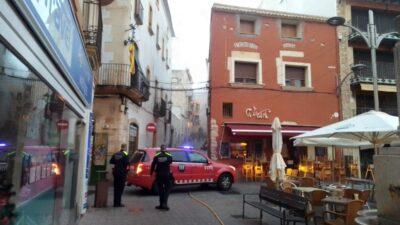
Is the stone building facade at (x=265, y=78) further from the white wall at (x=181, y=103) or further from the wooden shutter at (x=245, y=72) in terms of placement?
the white wall at (x=181, y=103)

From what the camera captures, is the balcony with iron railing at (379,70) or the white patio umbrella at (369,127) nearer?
the white patio umbrella at (369,127)

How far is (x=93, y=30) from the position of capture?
1050 centimetres

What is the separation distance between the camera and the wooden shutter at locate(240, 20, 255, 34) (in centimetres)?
2264

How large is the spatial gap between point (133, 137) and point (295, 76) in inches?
398

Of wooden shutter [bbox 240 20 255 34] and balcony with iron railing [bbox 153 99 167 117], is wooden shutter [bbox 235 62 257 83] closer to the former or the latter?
wooden shutter [bbox 240 20 255 34]

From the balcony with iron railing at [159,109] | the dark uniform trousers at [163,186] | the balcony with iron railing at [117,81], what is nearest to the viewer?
the dark uniform trousers at [163,186]

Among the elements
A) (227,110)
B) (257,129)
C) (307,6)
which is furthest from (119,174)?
(307,6)

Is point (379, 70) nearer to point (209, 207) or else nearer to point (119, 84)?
point (119, 84)

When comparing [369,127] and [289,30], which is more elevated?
[289,30]

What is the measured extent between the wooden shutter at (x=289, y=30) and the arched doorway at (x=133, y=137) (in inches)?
411

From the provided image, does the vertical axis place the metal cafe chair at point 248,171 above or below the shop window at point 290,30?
below

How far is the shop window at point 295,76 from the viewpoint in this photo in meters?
22.8

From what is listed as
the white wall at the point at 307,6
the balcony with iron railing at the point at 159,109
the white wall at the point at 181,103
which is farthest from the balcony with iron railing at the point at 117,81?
the white wall at the point at 181,103

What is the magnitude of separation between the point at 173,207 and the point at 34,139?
750 cm
